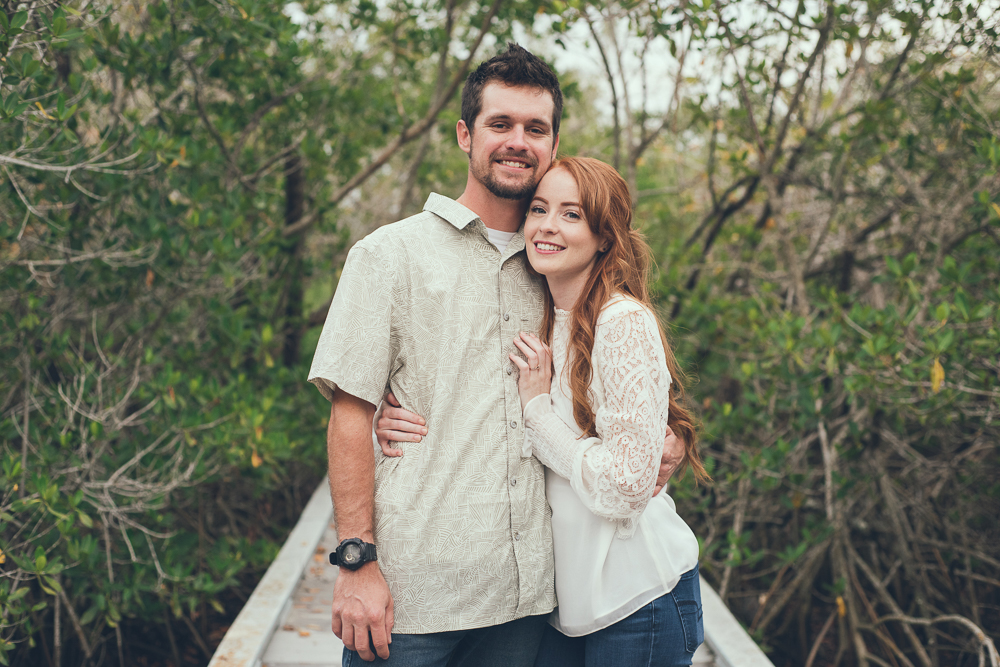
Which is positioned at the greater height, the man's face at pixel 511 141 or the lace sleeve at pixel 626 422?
the man's face at pixel 511 141

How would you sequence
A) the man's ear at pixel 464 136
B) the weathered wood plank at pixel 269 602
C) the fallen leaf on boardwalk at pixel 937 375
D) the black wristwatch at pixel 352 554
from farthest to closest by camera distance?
1. the fallen leaf on boardwalk at pixel 937 375
2. the weathered wood plank at pixel 269 602
3. the man's ear at pixel 464 136
4. the black wristwatch at pixel 352 554

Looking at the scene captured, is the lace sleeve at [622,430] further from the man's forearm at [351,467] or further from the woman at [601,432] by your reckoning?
the man's forearm at [351,467]

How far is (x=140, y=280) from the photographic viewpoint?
400 cm

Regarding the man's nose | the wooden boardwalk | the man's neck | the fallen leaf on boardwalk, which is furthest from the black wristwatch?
the fallen leaf on boardwalk

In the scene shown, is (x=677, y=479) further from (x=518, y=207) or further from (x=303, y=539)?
(x=518, y=207)

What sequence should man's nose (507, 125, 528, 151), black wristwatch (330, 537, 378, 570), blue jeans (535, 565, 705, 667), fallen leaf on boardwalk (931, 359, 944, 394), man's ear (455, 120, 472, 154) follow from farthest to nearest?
fallen leaf on boardwalk (931, 359, 944, 394) < man's ear (455, 120, 472, 154) < man's nose (507, 125, 528, 151) < blue jeans (535, 565, 705, 667) < black wristwatch (330, 537, 378, 570)

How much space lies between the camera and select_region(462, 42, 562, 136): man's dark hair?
198 cm

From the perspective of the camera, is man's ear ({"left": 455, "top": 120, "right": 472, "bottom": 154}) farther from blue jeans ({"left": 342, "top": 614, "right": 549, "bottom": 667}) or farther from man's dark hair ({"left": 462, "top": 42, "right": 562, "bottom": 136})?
blue jeans ({"left": 342, "top": 614, "right": 549, "bottom": 667})

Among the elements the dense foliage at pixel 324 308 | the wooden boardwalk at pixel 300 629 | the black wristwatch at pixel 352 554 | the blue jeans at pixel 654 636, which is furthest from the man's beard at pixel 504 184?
the wooden boardwalk at pixel 300 629

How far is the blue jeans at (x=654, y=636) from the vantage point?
5.92 ft

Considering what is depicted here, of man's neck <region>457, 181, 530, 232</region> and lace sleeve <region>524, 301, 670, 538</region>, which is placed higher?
man's neck <region>457, 181, 530, 232</region>

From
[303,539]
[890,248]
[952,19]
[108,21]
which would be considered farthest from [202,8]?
[890,248]

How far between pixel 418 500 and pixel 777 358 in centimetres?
272

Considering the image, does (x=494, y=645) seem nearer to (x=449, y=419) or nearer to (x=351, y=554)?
(x=351, y=554)
